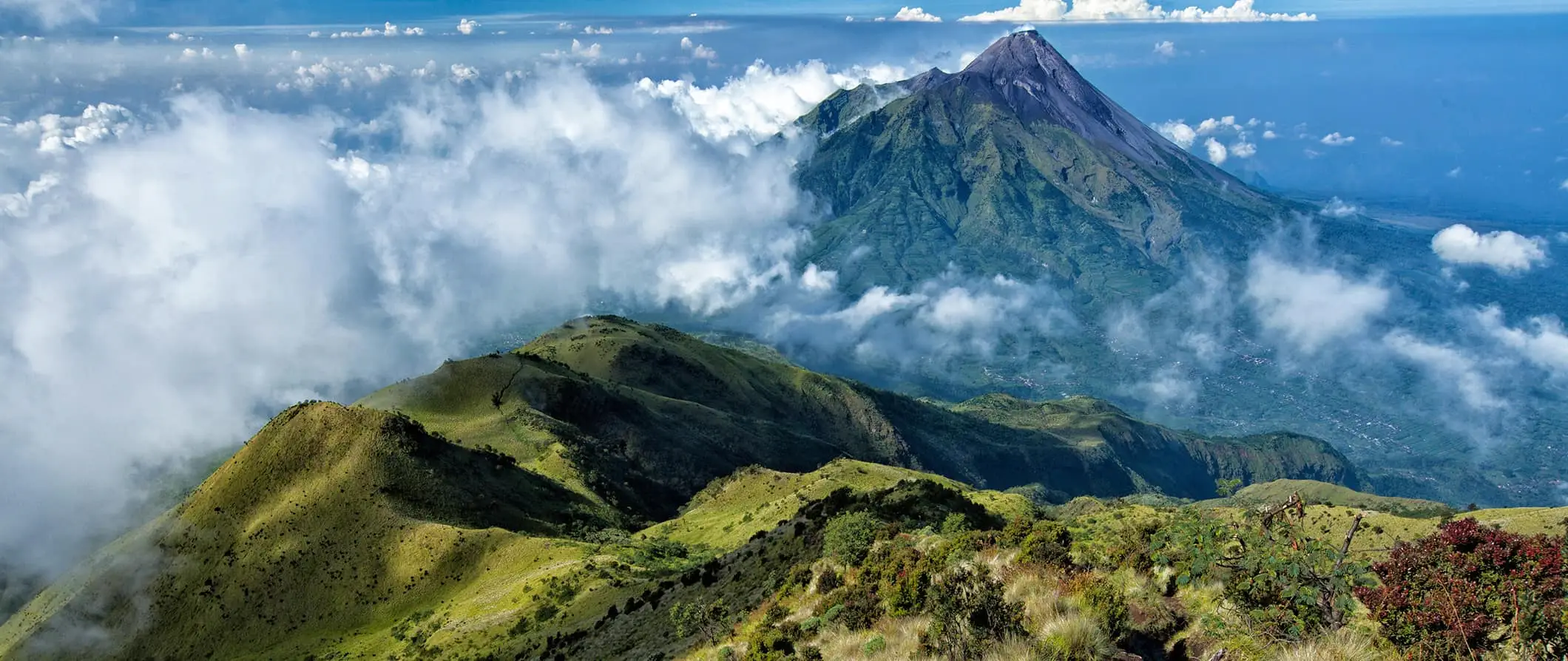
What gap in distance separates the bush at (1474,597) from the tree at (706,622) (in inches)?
879

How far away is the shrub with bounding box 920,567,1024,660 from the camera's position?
587 inches

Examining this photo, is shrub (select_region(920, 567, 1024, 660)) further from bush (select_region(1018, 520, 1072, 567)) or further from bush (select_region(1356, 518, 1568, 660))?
bush (select_region(1356, 518, 1568, 660))

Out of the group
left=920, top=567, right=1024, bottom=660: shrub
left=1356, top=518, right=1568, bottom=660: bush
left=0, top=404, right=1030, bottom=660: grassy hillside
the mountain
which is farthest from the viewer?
left=0, top=404, right=1030, bottom=660: grassy hillside

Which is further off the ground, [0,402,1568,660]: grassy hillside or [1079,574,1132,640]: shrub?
[1079,574,1132,640]: shrub

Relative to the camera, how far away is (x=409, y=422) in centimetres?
11881

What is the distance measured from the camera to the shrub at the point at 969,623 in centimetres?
1491

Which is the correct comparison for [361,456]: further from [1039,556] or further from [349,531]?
[1039,556]

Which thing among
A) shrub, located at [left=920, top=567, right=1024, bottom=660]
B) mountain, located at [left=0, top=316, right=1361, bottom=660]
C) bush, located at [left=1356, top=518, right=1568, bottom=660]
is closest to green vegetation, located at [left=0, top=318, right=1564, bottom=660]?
shrub, located at [left=920, top=567, right=1024, bottom=660]

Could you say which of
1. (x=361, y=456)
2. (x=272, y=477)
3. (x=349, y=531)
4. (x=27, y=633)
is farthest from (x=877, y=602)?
(x=27, y=633)

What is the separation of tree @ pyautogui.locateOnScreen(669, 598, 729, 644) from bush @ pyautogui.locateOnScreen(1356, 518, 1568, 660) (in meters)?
22.3

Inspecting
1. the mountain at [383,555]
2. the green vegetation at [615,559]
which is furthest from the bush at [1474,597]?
the mountain at [383,555]

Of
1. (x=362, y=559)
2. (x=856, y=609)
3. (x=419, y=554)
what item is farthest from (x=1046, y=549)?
(x=362, y=559)

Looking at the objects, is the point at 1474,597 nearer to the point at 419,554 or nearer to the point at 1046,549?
the point at 1046,549

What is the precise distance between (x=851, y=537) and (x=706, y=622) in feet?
35.1
